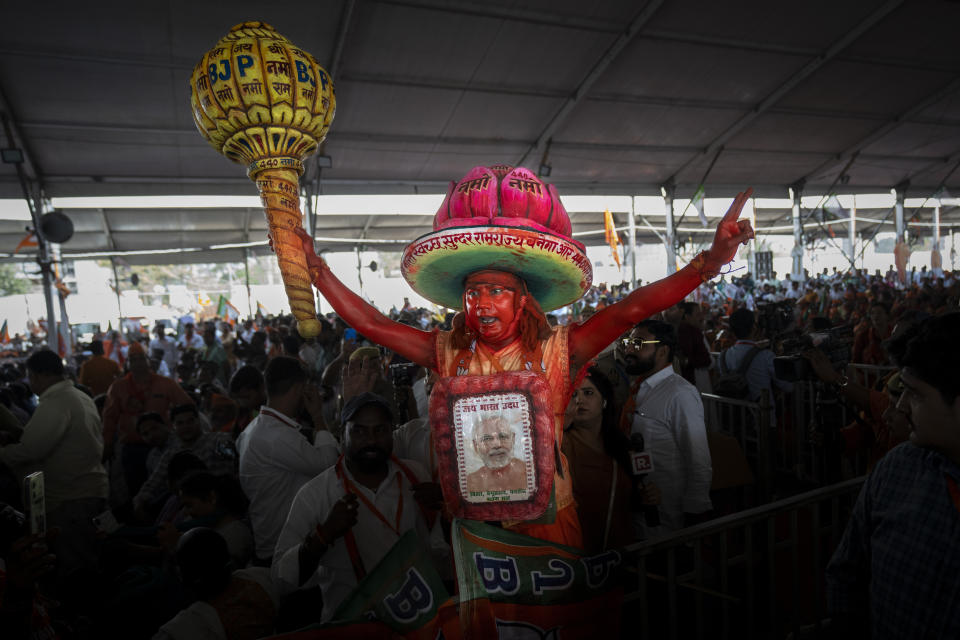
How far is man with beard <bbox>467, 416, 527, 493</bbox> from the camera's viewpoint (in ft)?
6.15

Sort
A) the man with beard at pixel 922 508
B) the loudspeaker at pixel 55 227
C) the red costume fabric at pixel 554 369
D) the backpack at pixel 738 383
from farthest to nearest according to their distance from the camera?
the loudspeaker at pixel 55 227
the backpack at pixel 738 383
the red costume fabric at pixel 554 369
the man with beard at pixel 922 508

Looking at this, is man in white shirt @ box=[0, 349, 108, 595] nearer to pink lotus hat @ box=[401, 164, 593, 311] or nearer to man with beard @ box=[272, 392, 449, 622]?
man with beard @ box=[272, 392, 449, 622]

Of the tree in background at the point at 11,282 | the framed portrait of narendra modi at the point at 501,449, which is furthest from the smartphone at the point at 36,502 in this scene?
the tree in background at the point at 11,282

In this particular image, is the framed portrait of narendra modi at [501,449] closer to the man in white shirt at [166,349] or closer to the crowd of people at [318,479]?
the crowd of people at [318,479]

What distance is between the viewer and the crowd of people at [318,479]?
1768 millimetres

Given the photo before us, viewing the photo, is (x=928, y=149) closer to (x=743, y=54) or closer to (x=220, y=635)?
(x=743, y=54)

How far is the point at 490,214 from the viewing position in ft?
6.28

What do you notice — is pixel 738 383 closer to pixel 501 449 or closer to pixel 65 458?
pixel 501 449

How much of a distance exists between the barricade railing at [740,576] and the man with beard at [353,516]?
1.00 metres

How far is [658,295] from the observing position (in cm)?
191

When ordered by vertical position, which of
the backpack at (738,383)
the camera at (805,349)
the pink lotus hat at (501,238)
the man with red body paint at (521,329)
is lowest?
the backpack at (738,383)

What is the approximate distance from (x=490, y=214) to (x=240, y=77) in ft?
3.06

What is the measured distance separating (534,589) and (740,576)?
2.29 m

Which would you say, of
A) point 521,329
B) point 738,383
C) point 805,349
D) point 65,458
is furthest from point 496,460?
point 738,383
